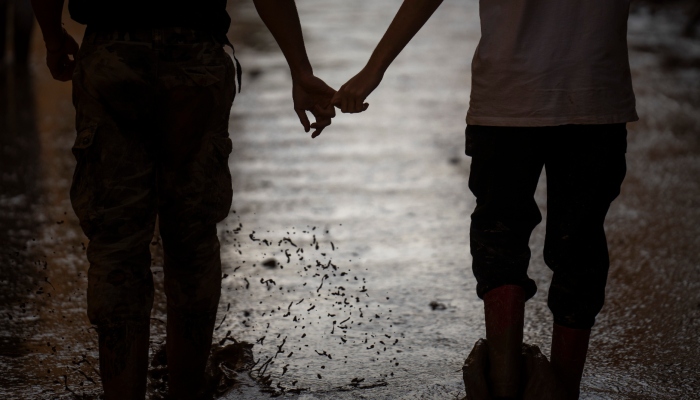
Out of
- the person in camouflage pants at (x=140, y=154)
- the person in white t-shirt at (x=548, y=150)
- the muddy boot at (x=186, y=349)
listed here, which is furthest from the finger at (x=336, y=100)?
the muddy boot at (x=186, y=349)

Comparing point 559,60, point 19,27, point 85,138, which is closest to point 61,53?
point 85,138

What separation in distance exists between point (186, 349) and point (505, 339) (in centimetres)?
96

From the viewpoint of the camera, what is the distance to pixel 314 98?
11.5ft

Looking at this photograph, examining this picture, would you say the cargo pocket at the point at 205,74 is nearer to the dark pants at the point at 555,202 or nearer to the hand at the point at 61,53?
the hand at the point at 61,53

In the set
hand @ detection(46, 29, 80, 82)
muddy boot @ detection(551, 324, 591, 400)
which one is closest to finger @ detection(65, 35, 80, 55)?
hand @ detection(46, 29, 80, 82)

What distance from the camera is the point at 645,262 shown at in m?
4.72

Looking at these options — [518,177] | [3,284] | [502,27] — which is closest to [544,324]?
[518,177]

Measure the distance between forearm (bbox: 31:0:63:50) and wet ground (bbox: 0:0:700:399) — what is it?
1.11 metres

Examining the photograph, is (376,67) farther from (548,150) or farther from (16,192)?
(16,192)

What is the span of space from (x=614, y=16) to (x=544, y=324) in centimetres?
152

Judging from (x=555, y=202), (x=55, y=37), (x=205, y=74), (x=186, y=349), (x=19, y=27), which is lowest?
(x=186, y=349)

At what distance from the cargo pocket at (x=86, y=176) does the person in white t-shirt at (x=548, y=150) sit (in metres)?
0.95

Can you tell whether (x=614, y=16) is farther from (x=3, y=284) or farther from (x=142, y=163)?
(x=3, y=284)

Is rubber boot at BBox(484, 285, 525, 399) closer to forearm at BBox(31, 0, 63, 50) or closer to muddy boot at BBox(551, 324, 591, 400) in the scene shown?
muddy boot at BBox(551, 324, 591, 400)
